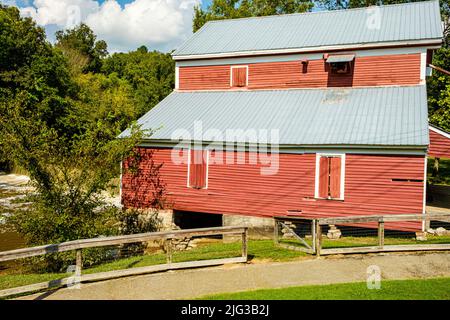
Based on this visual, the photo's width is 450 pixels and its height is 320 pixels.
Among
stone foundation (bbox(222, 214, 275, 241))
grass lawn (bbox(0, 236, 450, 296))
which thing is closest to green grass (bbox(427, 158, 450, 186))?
grass lawn (bbox(0, 236, 450, 296))

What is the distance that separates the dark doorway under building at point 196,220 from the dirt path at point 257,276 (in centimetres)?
912

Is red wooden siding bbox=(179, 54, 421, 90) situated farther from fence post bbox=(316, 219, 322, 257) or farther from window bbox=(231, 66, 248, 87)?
fence post bbox=(316, 219, 322, 257)

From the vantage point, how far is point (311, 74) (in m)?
19.9

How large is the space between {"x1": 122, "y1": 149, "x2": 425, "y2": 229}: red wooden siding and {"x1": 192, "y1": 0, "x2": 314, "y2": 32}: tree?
24650mm

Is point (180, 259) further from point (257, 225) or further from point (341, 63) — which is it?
point (341, 63)

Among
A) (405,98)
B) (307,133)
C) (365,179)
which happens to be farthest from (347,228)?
(405,98)

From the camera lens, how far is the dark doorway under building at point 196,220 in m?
18.7

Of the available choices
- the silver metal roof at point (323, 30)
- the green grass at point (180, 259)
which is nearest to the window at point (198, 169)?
the green grass at point (180, 259)

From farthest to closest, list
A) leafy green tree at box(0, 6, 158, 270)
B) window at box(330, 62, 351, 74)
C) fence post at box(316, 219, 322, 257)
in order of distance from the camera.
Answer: window at box(330, 62, 351, 74)
leafy green tree at box(0, 6, 158, 270)
fence post at box(316, 219, 322, 257)

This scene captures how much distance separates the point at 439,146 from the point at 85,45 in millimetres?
70824

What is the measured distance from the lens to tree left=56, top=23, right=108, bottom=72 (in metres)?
68.0
